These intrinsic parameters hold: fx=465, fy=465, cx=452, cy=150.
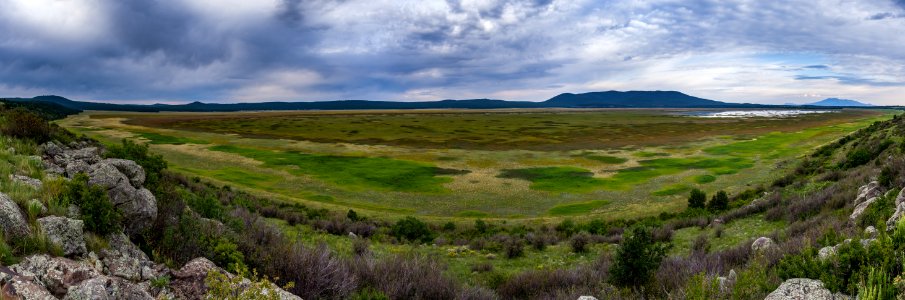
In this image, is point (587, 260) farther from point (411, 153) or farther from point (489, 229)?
point (411, 153)

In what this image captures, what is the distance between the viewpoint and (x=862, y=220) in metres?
9.34

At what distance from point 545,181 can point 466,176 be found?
681cm

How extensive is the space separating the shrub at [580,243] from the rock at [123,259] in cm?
1222

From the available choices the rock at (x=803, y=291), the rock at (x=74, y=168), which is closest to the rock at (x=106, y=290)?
the rock at (x=74, y=168)

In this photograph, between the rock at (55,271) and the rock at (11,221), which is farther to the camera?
the rock at (11,221)

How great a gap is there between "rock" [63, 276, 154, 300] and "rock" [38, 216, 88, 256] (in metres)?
0.88

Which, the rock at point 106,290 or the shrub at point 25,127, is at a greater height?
the shrub at point 25,127

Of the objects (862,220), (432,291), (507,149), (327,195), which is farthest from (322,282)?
(507,149)

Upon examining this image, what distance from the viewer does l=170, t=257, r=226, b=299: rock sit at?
5777mm

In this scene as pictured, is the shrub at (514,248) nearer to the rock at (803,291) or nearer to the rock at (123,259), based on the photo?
the rock at (803,291)

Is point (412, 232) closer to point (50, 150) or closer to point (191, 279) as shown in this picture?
point (50, 150)

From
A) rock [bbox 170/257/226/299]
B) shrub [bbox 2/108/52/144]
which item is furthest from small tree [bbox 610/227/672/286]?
shrub [bbox 2/108/52/144]

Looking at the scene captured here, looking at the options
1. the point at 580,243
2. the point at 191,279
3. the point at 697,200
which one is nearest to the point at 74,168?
the point at 191,279

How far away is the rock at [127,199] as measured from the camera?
7.24 meters
